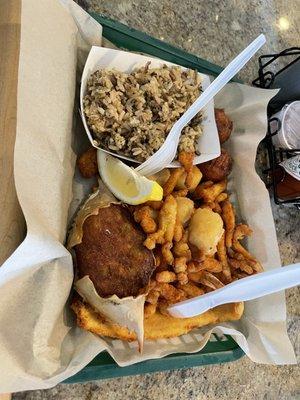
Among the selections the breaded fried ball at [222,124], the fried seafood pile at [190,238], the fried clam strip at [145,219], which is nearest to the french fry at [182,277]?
the fried seafood pile at [190,238]

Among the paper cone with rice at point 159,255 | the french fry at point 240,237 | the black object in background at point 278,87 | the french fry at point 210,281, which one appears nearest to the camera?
the paper cone with rice at point 159,255

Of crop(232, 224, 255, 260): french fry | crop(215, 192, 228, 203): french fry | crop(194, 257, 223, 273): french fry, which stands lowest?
crop(232, 224, 255, 260): french fry

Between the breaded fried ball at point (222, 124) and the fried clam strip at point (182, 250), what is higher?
the breaded fried ball at point (222, 124)

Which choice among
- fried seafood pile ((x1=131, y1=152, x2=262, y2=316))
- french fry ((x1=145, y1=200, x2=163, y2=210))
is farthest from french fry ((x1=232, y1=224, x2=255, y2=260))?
french fry ((x1=145, y1=200, x2=163, y2=210))

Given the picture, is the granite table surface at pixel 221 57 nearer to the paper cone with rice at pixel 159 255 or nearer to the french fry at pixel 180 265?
the paper cone with rice at pixel 159 255

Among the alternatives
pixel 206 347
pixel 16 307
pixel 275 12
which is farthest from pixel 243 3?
pixel 16 307

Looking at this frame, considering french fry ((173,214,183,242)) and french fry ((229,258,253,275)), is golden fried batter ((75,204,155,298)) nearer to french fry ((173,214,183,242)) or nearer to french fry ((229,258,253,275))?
french fry ((173,214,183,242))
